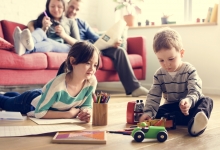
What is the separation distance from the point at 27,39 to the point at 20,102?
855 mm

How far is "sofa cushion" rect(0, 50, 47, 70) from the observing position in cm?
→ 270

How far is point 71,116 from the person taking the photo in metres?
1.81

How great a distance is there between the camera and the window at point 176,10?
13.2ft

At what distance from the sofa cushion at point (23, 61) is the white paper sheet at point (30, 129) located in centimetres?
121

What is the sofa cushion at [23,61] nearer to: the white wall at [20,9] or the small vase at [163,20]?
the white wall at [20,9]

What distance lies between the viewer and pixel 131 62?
3.59 m

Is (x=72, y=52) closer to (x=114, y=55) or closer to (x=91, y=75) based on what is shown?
(x=91, y=75)

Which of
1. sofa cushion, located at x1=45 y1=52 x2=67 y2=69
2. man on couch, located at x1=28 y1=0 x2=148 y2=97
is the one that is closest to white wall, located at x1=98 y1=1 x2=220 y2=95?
man on couch, located at x1=28 y1=0 x2=148 y2=97

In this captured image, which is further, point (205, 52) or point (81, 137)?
point (205, 52)

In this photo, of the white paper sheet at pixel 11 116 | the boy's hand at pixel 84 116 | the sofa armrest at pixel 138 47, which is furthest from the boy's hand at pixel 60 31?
the boy's hand at pixel 84 116

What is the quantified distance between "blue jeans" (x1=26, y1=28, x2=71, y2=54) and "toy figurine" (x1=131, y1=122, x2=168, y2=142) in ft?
5.78

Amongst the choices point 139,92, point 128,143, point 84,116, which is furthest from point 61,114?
point 139,92

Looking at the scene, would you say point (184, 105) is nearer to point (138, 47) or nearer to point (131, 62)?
point (131, 62)

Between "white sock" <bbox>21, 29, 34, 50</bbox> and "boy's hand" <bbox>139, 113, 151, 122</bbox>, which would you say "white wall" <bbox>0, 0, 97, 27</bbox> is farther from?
"boy's hand" <bbox>139, 113, 151, 122</bbox>
